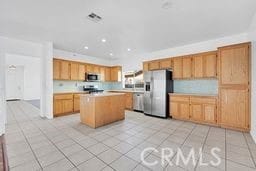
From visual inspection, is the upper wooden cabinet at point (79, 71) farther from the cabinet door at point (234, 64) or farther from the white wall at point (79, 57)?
the cabinet door at point (234, 64)

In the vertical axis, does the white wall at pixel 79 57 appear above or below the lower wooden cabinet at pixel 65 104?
above

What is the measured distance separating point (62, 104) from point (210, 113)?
5172 mm

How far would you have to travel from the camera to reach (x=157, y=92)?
16.1 feet

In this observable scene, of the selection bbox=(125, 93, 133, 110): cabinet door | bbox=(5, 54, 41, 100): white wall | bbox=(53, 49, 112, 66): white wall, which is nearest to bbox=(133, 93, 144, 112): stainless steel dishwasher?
bbox=(125, 93, 133, 110): cabinet door

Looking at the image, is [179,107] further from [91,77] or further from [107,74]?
[107,74]

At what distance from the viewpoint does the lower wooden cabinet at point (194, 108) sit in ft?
12.6

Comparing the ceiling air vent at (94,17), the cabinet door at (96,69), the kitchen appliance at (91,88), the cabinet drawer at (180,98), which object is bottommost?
the cabinet drawer at (180,98)

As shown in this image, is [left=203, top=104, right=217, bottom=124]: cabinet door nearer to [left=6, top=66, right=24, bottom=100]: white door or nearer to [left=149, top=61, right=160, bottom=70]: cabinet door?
[left=149, top=61, right=160, bottom=70]: cabinet door

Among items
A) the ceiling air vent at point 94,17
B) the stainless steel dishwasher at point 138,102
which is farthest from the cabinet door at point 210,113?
the ceiling air vent at point 94,17

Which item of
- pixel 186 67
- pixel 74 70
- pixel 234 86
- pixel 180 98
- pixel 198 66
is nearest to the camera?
pixel 234 86

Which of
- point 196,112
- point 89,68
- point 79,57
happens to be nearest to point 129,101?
point 89,68

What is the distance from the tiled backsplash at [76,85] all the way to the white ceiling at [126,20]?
1991 millimetres

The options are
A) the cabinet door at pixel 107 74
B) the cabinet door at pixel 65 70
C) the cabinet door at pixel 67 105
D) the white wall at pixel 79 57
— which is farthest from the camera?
the cabinet door at pixel 107 74

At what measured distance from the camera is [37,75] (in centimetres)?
1016
